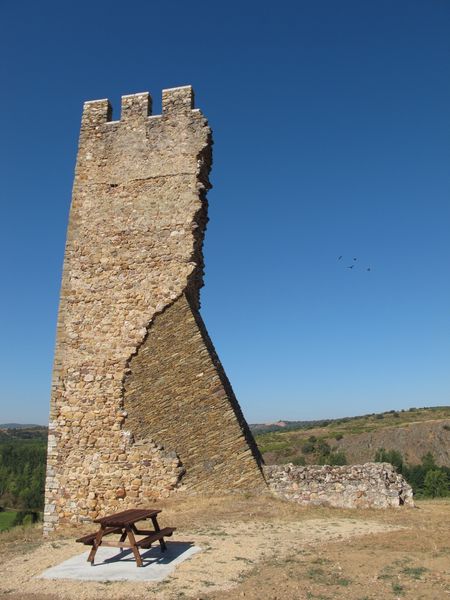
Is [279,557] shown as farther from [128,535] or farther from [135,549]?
[128,535]

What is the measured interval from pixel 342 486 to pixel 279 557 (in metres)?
3.71

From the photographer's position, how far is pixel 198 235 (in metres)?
11.5

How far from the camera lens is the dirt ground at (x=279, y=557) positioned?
4898 millimetres

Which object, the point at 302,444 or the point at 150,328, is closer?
the point at 150,328

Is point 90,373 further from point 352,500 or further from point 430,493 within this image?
point 430,493

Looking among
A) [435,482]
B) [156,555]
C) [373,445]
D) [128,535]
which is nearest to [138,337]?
[156,555]

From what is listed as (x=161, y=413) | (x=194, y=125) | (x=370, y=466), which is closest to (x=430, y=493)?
(x=370, y=466)

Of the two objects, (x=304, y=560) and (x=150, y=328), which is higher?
(x=150, y=328)

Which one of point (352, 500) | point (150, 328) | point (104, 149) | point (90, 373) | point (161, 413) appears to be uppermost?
point (104, 149)

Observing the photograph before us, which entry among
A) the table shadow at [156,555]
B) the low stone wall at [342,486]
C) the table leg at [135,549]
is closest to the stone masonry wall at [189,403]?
the low stone wall at [342,486]

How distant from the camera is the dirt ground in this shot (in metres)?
4.90

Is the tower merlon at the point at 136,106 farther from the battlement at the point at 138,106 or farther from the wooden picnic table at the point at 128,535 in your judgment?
the wooden picnic table at the point at 128,535

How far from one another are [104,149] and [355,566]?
10.7m

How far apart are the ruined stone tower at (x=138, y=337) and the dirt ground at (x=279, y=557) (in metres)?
1.07
